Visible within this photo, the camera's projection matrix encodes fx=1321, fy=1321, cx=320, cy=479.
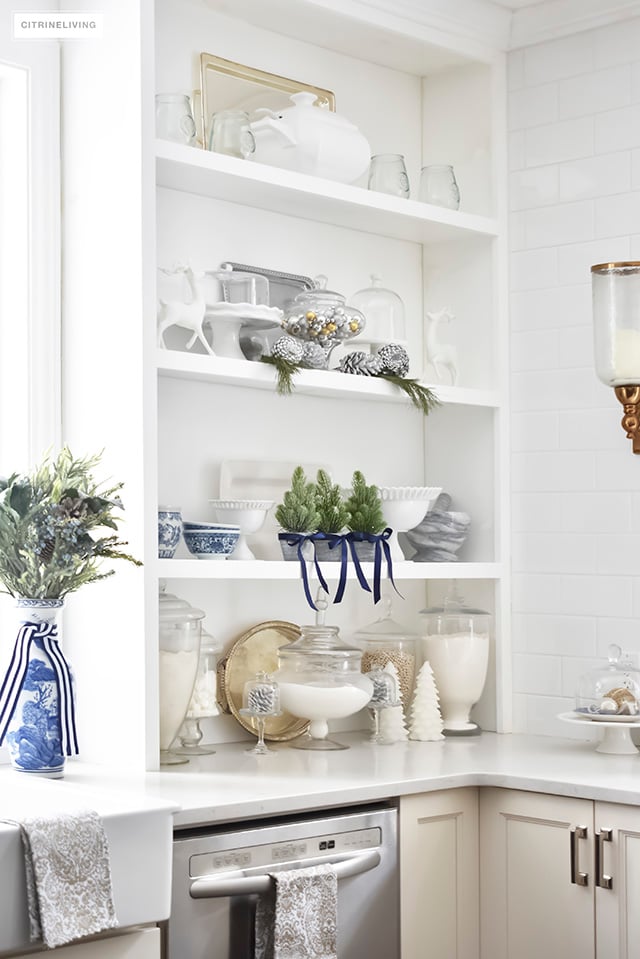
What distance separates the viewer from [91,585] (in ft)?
9.25

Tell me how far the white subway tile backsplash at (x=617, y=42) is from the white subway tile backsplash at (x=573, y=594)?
50.0 inches

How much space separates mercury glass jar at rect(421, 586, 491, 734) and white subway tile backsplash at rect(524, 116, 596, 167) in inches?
46.1

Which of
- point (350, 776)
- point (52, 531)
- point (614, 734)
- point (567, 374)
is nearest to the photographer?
point (52, 531)

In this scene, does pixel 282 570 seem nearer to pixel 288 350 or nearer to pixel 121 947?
pixel 288 350

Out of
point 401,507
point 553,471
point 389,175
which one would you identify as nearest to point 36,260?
point 389,175

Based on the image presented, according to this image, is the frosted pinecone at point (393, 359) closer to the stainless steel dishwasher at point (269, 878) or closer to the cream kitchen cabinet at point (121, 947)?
the stainless steel dishwasher at point (269, 878)

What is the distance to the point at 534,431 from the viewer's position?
3.38 meters

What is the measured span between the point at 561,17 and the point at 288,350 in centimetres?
116

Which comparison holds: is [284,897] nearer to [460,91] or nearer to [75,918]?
[75,918]

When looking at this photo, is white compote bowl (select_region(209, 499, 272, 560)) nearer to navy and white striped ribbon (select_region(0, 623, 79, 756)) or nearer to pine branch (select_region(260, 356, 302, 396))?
pine branch (select_region(260, 356, 302, 396))

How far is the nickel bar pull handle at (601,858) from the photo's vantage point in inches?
98.7

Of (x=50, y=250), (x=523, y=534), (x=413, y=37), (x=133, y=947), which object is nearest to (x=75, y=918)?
(x=133, y=947)

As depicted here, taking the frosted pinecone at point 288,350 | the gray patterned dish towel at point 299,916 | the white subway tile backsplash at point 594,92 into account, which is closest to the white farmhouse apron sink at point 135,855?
the gray patterned dish towel at point 299,916

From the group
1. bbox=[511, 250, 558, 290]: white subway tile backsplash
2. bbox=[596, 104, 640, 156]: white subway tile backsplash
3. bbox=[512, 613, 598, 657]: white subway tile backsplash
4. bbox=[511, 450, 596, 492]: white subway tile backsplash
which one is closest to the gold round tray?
bbox=[512, 613, 598, 657]: white subway tile backsplash
